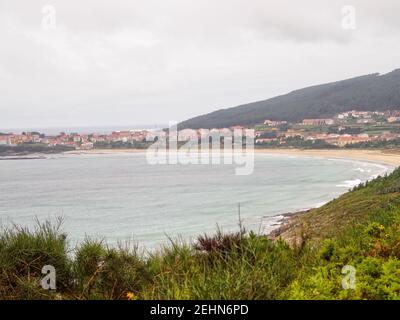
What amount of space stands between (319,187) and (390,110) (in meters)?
96.3

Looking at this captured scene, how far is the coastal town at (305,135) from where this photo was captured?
339ft

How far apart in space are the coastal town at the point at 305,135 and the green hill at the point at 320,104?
4.70m

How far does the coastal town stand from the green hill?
185 inches

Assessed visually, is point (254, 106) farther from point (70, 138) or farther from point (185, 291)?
point (185, 291)

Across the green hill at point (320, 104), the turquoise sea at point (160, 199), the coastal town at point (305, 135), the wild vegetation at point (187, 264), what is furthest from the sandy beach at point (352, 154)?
the wild vegetation at point (187, 264)

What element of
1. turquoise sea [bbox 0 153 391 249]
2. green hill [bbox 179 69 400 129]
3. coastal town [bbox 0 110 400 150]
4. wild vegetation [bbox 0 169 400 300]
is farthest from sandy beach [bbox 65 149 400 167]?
wild vegetation [bbox 0 169 400 300]

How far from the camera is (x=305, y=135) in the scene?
116 meters

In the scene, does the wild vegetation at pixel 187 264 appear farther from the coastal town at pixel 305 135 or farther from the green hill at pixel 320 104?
the green hill at pixel 320 104

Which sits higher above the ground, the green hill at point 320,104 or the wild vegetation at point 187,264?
the green hill at point 320,104

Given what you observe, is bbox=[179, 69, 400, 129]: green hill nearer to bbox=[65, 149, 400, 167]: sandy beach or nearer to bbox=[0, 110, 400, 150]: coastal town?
bbox=[0, 110, 400, 150]: coastal town

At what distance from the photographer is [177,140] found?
488 ft

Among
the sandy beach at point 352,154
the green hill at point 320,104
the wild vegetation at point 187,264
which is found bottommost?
the sandy beach at point 352,154

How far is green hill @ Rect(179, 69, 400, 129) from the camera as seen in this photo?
470ft
